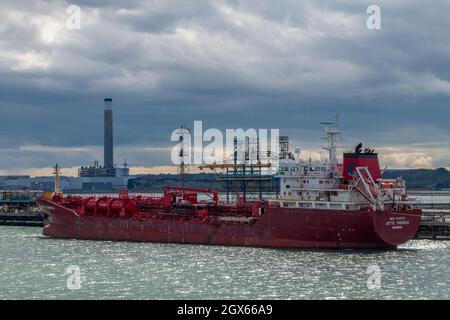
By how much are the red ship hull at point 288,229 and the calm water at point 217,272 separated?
1381mm

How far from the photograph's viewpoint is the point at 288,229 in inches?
2263

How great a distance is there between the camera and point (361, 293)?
38062 millimetres

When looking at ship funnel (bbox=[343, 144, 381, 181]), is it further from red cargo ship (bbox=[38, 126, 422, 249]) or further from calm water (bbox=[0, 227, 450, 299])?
calm water (bbox=[0, 227, 450, 299])

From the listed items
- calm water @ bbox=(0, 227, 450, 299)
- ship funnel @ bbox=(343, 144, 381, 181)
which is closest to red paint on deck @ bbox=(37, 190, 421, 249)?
calm water @ bbox=(0, 227, 450, 299)

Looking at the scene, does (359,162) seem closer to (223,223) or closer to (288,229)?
(288,229)

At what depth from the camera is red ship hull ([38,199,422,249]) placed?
54938 millimetres

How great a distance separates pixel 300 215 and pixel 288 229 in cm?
159

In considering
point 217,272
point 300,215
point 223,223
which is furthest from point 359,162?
point 217,272

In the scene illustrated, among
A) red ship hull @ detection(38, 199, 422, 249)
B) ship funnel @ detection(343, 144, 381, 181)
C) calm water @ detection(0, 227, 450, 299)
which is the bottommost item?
calm water @ detection(0, 227, 450, 299)

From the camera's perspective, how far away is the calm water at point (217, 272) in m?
38.4

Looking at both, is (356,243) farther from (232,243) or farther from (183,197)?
(183,197)

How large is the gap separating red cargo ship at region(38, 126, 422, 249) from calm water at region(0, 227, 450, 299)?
71.0 inches
